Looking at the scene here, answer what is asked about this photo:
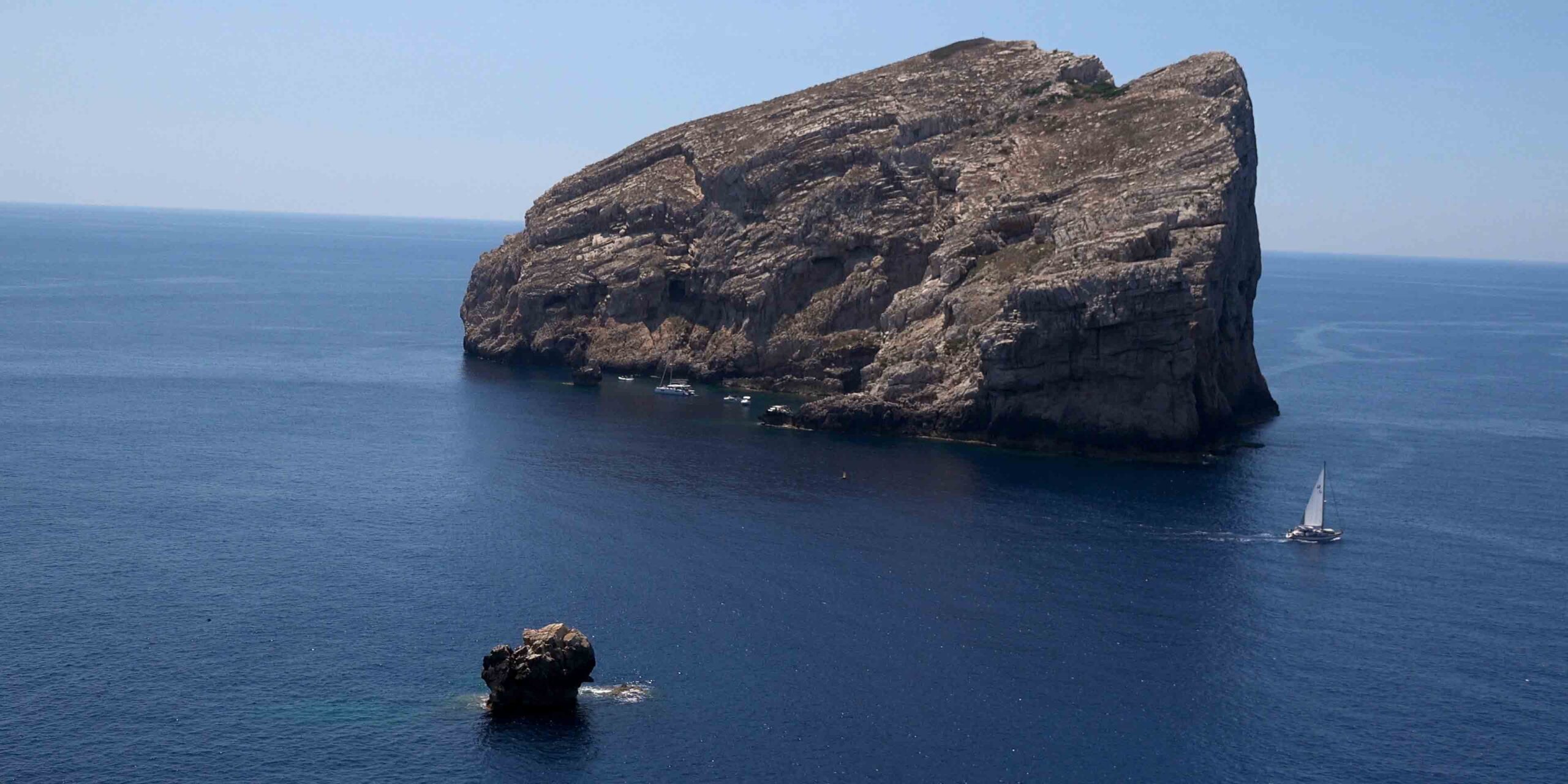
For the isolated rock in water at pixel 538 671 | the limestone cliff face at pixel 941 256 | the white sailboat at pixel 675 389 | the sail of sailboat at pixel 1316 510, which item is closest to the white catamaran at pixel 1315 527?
the sail of sailboat at pixel 1316 510

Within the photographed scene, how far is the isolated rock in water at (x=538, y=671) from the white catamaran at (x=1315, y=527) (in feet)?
186

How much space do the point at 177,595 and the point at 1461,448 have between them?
379 ft

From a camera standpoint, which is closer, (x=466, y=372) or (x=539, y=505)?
(x=539, y=505)

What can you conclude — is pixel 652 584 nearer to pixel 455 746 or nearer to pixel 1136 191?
pixel 455 746

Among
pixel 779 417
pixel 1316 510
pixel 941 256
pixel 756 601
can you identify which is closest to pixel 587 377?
pixel 779 417

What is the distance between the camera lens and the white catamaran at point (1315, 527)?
333 ft

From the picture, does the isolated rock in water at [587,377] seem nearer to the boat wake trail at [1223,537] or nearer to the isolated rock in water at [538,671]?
the boat wake trail at [1223,537]

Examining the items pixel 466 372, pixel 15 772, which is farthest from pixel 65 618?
pixel 466 372

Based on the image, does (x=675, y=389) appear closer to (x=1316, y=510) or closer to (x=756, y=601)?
(x=756, y=601)

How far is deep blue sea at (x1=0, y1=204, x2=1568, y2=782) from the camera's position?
2571 inches

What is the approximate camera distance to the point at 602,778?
62.2 meters

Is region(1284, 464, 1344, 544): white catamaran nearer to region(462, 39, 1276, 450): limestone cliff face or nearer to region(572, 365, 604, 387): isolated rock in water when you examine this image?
region(462, 39, 1276, 450): limestone cliff face

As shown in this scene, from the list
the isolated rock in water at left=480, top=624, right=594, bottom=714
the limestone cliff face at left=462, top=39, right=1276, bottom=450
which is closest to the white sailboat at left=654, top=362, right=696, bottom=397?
the limestone cliff face at left=462, top=39, right=1276, bottom=450

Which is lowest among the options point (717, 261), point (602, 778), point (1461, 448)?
point (602, 778)
